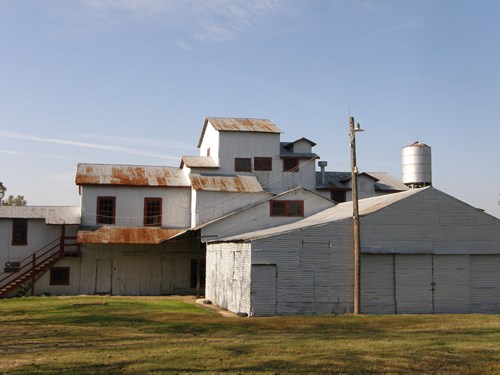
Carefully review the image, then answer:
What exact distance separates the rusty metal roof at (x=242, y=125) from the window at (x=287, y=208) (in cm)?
756

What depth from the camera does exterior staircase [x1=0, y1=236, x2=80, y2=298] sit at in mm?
40094

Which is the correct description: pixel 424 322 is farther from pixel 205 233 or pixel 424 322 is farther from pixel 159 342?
pixel 205 233

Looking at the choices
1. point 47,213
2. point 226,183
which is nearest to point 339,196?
point 226,183

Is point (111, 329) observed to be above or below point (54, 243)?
below

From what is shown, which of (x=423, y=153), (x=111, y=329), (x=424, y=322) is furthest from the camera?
(x=423, y=153)

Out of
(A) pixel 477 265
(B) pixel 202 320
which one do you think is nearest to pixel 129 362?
(B) pixel 202 320

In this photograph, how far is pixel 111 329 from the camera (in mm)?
22156

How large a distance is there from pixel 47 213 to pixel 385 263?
2467cm

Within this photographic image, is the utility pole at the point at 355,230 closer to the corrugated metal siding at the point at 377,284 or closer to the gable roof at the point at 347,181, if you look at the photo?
the corrugated metal siding at the point at 377,284

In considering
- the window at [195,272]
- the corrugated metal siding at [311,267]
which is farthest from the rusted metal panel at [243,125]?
the corrugated metal siding at [311,267]

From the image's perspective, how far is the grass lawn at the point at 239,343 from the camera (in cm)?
1384

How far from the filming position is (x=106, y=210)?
141 ft

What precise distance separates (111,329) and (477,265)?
17.9 metres

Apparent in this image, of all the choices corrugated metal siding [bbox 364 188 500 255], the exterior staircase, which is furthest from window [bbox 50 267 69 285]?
corrugated metal siding [bbox 364 188 500 255]
